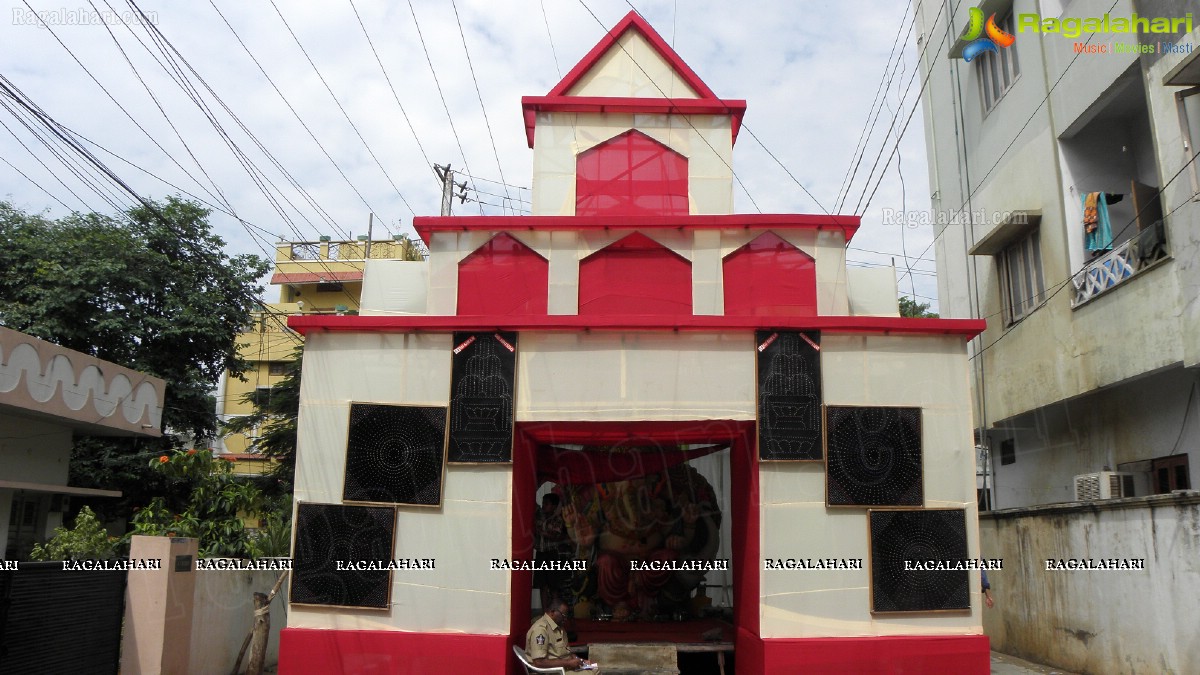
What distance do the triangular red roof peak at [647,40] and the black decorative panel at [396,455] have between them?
608 cm

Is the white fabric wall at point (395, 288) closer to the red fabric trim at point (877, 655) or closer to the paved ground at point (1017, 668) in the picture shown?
the red fabric trim at point (877, 655)

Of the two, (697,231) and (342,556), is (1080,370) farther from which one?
(342,556)

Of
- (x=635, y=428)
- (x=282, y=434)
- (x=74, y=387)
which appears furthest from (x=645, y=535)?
(x=282, y=434)

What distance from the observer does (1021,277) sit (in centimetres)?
1661

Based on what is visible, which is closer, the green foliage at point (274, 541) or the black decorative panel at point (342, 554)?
the black decorative panel at point (342, 554)

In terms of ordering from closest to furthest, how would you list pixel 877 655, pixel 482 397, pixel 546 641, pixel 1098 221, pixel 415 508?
pixel 546 641
pixel 877 655
pixel 415 508
pixel 482 397
pixel 1098 221

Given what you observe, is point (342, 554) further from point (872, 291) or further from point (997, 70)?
point (997, 70)

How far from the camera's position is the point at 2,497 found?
49.7 ft

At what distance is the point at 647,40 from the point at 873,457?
7.87 metres

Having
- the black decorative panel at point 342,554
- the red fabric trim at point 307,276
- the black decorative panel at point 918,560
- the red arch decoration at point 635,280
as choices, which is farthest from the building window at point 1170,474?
the red fabric trim at point 307,276

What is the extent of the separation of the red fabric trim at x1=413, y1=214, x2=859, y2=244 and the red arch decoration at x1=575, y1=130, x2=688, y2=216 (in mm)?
948

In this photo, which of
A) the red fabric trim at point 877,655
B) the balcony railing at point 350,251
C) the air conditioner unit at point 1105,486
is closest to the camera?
the red fabric trim at point 877,655

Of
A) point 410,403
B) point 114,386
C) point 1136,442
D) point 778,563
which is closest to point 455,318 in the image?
point 410,403

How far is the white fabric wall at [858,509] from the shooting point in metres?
11.1
